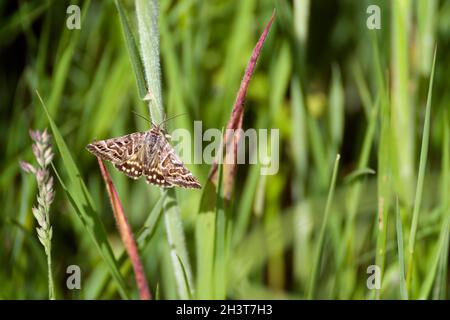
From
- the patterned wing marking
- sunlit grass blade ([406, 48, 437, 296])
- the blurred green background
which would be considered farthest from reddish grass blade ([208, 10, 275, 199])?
sunlit grass blade ([406, 48, 437, 296])

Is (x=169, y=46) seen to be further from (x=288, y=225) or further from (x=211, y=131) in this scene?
(x=288, y=225)

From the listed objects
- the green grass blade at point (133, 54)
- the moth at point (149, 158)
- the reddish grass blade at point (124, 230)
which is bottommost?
the reddish grass blade at point (124, 230)

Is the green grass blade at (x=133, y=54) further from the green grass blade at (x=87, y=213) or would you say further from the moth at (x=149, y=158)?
the green grass blade at (x=87, y=213)

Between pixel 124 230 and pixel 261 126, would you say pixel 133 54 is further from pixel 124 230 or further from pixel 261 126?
pixel 261 126

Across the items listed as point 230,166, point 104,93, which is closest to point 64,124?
point 104,93

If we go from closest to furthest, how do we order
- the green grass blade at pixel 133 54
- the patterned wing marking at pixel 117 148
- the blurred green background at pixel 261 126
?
the green grass blade at pixel 133 54
the patterned wing marking at pixel 117 148
the blurred green background at pixel 261 126

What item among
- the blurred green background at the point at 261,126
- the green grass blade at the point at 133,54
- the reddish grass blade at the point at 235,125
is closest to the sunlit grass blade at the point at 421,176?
the blurred green background at the point at 261,126

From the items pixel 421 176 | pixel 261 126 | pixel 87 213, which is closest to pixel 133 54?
pixel 87 213
